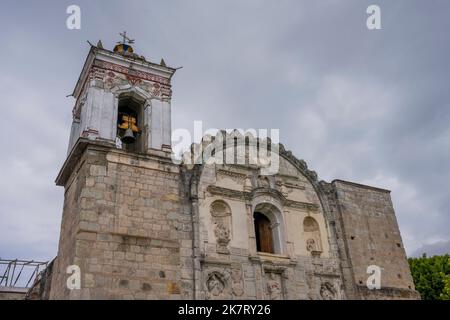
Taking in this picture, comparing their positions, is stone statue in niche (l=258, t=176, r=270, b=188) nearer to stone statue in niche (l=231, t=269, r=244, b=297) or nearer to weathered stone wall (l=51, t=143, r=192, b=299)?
weathered stone wall (l=51, t=143, r=192, b=299)

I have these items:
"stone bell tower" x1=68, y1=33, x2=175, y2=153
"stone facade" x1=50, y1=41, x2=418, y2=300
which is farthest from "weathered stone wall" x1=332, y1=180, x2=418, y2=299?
"stone bell tower" x1=68, y1=33, x2=175, y2=153

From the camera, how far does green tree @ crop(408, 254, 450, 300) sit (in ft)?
62.6

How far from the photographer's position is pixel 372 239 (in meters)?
13.6

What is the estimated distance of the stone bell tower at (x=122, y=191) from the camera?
9469 mm

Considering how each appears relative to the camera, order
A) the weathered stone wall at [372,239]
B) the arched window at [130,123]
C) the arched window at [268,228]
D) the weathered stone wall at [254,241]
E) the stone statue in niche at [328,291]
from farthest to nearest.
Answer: the weathered stone wall at [372,239] → the arched window at [268,228] → the arched window at [130,123] → the stone statue in niche at [328,291] → the weathered stone wall at [254,241]

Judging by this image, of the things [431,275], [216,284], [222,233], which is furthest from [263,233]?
[431,275]

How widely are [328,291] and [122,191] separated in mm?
6284

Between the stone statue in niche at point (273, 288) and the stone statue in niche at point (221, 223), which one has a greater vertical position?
the stone statue in niche at point (221, 223)

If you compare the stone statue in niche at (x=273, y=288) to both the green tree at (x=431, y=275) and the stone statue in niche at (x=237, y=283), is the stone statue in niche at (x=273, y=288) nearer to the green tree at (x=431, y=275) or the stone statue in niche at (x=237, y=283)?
the stone statue in niche at (x=237, y=283)

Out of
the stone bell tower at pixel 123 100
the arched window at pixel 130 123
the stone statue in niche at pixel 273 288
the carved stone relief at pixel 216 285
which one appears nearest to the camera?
the carved stone relief at pixel 216 285

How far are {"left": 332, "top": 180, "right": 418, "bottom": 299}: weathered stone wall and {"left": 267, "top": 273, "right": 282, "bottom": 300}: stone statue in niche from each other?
8.01ft

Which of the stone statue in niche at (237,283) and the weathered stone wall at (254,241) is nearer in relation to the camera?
the stone statue in niche at (237,283)

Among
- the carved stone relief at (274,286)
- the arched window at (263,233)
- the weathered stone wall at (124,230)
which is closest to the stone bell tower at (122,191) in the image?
the weathered stone wall at (124,230)

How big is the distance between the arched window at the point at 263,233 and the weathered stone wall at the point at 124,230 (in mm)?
2521
